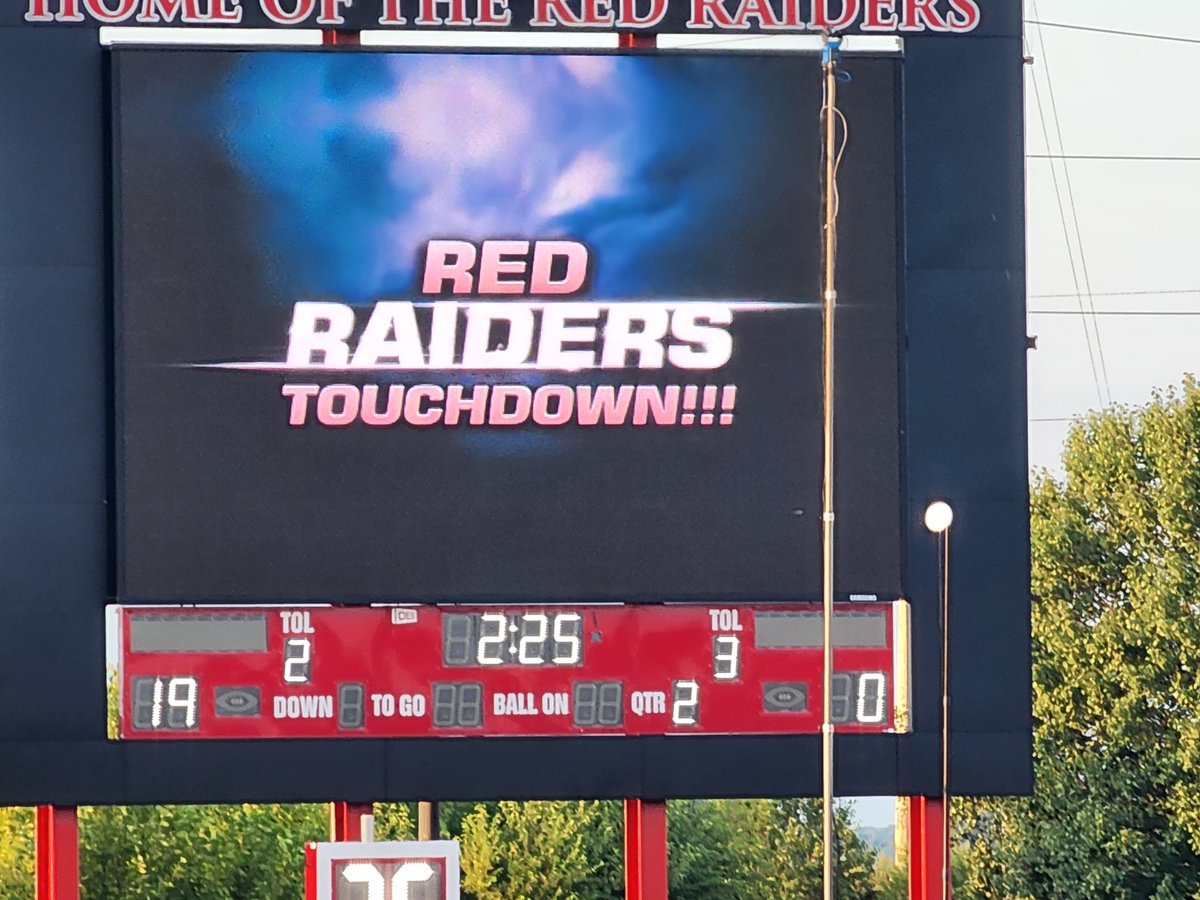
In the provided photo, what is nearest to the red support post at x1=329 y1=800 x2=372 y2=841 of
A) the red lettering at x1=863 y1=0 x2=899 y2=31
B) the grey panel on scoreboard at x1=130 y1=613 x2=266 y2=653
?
the grey panel on scoreboard at x1=130 y1=613 x2=266 y2=653

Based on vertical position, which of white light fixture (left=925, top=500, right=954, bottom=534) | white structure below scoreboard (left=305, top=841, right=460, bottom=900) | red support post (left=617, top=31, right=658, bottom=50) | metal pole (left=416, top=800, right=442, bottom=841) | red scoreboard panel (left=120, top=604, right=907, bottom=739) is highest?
red support post (left=617, top=31, right=658, bottom=50)

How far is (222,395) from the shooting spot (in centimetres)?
1791

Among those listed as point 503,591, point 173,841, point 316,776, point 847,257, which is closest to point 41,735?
point 316,776

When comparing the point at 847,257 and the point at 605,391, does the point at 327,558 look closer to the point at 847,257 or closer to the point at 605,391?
the point at 605,391

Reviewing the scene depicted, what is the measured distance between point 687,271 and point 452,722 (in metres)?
3.36

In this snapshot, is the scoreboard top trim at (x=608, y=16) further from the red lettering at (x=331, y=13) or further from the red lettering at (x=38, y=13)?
the red lettering at (x=38, y=13)

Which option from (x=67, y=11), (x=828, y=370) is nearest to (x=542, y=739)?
(x=828, y=370)

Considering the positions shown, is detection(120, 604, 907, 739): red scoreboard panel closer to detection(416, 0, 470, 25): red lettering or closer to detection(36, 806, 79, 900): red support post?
detection(36, 806, 79, 900): red support post

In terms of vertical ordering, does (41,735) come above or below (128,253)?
below

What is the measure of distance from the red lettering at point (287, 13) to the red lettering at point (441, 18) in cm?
74

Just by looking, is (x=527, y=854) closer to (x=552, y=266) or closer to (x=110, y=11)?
(x=552, y=266)

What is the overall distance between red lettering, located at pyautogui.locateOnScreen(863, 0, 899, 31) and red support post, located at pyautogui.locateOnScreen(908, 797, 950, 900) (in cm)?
522

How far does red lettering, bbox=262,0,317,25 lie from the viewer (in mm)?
18531

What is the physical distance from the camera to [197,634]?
17656 mm
